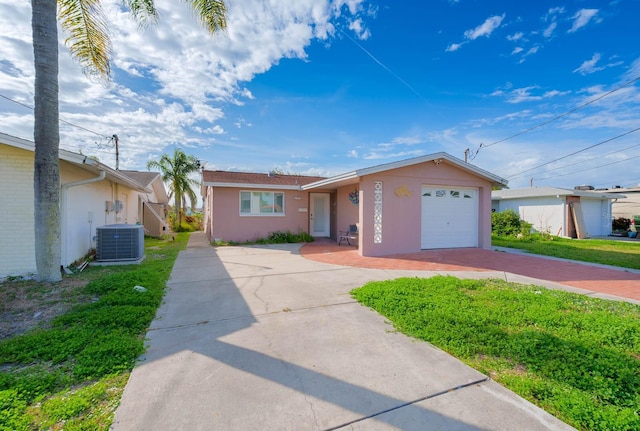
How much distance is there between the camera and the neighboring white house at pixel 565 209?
57.0ft

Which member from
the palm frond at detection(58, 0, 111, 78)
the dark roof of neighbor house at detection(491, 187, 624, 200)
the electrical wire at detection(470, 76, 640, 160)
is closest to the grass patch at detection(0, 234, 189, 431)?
the palm frond at detection(58, 0, 111, 78)

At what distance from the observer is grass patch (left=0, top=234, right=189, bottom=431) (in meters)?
2.14

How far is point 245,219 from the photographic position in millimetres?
13508

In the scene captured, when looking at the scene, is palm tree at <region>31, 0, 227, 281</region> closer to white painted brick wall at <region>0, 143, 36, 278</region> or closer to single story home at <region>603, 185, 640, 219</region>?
white painted brick wall at <region>0, 143, 36, 278</region>

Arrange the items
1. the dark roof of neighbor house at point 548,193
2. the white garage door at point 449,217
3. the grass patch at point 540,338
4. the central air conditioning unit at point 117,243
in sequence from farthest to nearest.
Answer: the dark roof of neighbor house at point 548,193, the white garage door at point 449,217, the central air conditioning unit at point 117,243, the grass patch at point 540,338

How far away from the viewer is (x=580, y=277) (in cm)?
686

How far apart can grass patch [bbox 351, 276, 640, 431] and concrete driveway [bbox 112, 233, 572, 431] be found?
257 millimetres

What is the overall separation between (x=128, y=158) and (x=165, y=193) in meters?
4.71

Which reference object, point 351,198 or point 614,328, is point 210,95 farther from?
point 614,328

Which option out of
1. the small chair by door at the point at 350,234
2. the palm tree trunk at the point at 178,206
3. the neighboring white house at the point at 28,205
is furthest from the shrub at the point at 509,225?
the palm tree trunk at the point at 178,206

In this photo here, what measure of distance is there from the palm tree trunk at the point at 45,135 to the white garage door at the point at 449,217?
10.8 m

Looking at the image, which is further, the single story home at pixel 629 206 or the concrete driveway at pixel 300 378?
the single story home at pixel 629 206

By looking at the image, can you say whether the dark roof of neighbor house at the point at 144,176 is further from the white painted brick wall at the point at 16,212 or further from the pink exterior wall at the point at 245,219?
the white painted brick wall at the point at 16,212

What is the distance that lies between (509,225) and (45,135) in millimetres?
20737
